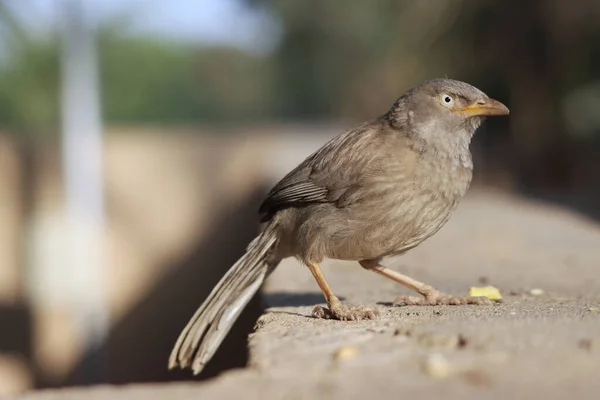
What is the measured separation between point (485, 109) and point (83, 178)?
39.6 ft

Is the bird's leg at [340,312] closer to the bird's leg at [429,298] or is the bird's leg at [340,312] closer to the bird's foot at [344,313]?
the bird's foot at [344,313]

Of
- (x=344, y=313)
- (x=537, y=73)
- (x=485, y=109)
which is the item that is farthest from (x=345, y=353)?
(x=537, y=73)

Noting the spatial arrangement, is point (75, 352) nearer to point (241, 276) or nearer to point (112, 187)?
point (112, 187)

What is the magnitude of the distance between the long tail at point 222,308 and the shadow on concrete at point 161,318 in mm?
7875

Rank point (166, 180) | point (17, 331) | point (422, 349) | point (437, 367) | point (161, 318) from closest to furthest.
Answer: point (437, 367) → point (422, 349) → point (161, 318) → point (17, 331) → point (166, 180)

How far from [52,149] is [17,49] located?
22.1 metres

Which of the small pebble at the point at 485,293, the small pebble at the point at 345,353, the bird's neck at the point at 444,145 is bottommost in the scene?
the small pebble at the point at 485,293

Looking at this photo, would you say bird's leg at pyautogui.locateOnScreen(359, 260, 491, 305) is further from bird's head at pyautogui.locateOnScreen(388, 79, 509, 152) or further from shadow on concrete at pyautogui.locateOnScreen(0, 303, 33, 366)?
shadow on concrete at pyautogui.locateOnScreen(0, 303, 33, 366)

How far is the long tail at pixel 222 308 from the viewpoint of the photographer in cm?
473

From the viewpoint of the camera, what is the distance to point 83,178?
644 inches

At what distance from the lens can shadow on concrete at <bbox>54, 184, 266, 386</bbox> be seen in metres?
14.5

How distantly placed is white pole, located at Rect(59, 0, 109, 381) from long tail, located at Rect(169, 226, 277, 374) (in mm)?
10094

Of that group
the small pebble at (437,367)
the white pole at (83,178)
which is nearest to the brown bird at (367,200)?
the small pebble at (437,367)

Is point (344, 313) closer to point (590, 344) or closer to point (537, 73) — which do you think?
point (590, 344)
